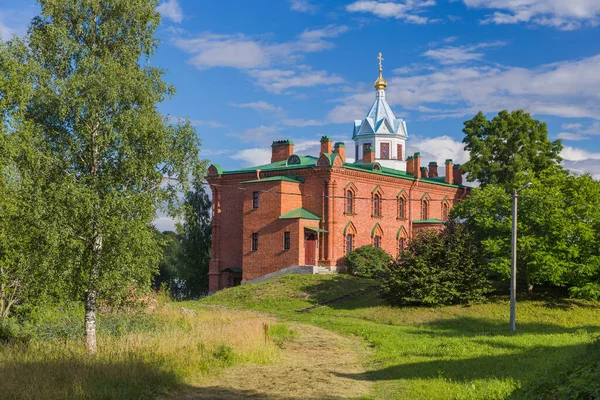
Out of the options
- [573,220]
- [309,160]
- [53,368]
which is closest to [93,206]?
[53,368]

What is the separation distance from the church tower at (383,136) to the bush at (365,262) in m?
17.7

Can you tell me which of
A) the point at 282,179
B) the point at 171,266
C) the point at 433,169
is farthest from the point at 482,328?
the point at 171,266

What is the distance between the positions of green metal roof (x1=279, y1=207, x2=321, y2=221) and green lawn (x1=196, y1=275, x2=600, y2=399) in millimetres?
4547

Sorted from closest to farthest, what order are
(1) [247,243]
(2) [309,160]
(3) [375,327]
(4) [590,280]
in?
(3) [375,327] → (4) [590,280] → (1) [247,243] → (2) [309,160]

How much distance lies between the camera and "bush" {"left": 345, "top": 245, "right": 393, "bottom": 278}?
44062 mm

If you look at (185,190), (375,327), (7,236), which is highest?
(185,190)

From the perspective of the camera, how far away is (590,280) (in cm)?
3061

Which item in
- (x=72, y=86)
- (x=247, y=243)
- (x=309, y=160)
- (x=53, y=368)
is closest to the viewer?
(x=53, y=368)

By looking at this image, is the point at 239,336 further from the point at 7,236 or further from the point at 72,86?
the point at 72,86

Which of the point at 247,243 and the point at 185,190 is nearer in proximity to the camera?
the point at 185,190

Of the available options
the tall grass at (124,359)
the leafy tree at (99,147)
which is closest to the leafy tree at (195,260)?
the tall grass at (124,359)

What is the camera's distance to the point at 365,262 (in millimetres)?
44375

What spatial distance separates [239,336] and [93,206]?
17.5 feet

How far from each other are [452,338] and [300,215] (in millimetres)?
22521
